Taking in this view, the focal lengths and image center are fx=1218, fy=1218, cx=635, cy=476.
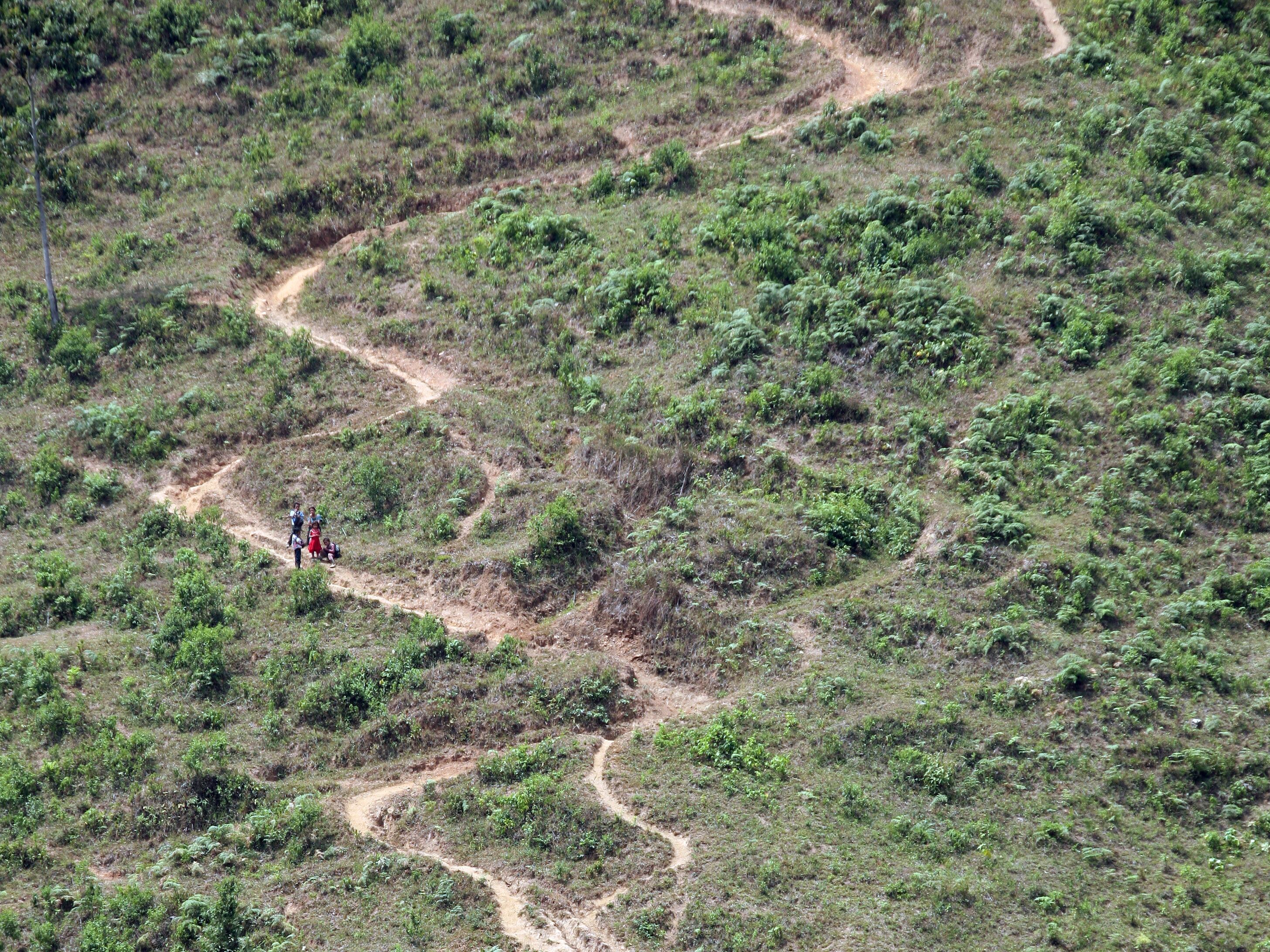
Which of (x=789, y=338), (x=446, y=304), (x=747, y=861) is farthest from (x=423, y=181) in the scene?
(x=747, y=861)

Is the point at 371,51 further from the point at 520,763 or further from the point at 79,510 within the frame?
the point at 520,763

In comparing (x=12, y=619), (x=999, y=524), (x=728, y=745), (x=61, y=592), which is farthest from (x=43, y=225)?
(x=999, y=524)

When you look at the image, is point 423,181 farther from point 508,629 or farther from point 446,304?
point 508,629

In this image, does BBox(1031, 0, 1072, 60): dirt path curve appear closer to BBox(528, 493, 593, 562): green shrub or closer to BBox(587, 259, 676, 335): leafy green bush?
BBox(587, 259, 676, 335): leafy green bush

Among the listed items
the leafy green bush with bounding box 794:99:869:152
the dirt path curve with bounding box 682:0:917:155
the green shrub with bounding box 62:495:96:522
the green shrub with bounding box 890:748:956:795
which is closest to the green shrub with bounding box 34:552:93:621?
the green shrub with bounding box 62:495:96:522

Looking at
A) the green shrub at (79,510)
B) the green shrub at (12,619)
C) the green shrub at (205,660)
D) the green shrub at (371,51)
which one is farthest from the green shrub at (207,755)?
the green shrub at (371,51)

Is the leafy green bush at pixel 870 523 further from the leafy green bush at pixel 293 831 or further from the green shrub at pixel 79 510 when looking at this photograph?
the green shrub at pixel 79 510
